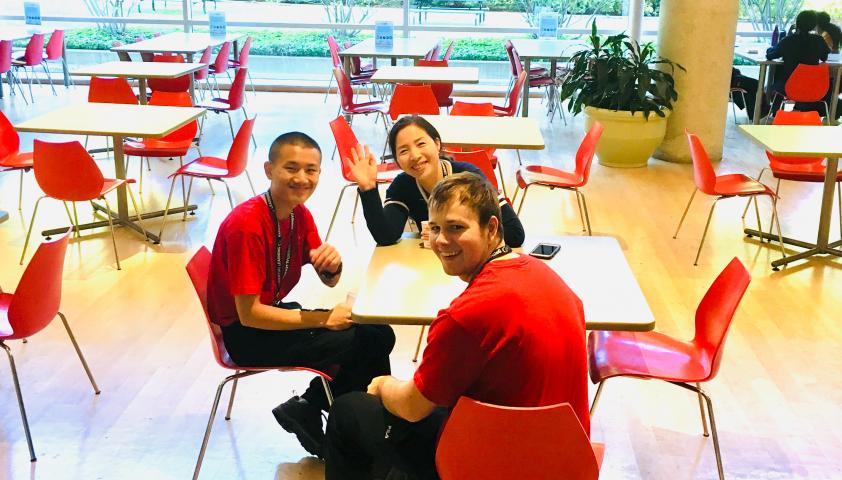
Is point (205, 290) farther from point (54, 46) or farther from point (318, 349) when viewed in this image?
point (54, 46)

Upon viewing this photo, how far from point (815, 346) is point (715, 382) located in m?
0.68

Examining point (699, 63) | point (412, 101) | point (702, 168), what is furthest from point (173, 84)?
point (702, 168)

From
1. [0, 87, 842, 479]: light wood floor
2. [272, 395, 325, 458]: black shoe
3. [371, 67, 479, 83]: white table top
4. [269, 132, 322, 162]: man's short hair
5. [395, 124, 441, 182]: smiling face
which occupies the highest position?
[269, 132, 322, 162]: man's short hair

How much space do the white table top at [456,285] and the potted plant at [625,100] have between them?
14.6 feet

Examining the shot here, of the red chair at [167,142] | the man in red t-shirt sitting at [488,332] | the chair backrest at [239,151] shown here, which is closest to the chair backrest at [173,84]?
the red chair at [167,142]

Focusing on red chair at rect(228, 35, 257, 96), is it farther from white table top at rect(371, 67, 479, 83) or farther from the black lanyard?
the black lanyard

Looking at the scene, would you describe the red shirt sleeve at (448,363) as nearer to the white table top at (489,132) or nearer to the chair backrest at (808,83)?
the white table top at (489,132)

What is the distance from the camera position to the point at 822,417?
3.65m

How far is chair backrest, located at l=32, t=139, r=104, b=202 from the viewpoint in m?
5.09

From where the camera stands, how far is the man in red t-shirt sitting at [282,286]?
286cm

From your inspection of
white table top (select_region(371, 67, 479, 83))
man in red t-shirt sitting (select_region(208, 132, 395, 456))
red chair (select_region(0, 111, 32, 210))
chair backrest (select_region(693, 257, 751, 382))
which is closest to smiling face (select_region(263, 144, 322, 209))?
man in red t-shirt sitting (select_region(208, 132, 395, 456))

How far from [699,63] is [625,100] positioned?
71cm

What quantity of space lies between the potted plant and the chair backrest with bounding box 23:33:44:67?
6.03m

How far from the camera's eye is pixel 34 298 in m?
3.19
